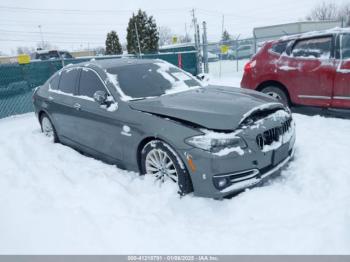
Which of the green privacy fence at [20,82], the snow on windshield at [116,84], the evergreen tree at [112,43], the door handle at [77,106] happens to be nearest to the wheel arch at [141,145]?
the snow on windshield at [116,84]

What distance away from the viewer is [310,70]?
17.8 ft

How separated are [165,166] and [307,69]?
380 centimetres

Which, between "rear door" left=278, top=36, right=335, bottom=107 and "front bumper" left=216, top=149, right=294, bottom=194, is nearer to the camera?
"front bumper" left=216, top=149, right=294, bottom=194

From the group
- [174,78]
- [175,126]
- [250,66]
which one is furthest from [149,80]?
[250,66]

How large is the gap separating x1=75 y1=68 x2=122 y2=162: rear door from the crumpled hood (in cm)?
45

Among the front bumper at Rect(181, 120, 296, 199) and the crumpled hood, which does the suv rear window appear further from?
the front bumper at Rect(181, 120, 296, 199)

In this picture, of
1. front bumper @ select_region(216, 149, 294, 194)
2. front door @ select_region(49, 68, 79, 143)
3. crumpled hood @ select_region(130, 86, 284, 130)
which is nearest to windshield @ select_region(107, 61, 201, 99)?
crumpled hood @ select_region(130, 86, 284, 130)

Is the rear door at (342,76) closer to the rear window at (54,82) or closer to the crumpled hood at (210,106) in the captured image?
the crumpled hood at (210,106)

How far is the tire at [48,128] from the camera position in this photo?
5406mm

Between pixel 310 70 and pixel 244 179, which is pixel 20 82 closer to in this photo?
pixel 310 70

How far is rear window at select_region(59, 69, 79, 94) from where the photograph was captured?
4.69 m

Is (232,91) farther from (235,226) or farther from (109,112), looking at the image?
(235,226)

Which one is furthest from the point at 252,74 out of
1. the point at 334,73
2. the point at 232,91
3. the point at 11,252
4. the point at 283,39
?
the point at 11,252

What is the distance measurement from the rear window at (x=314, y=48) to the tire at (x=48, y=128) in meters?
4.94
